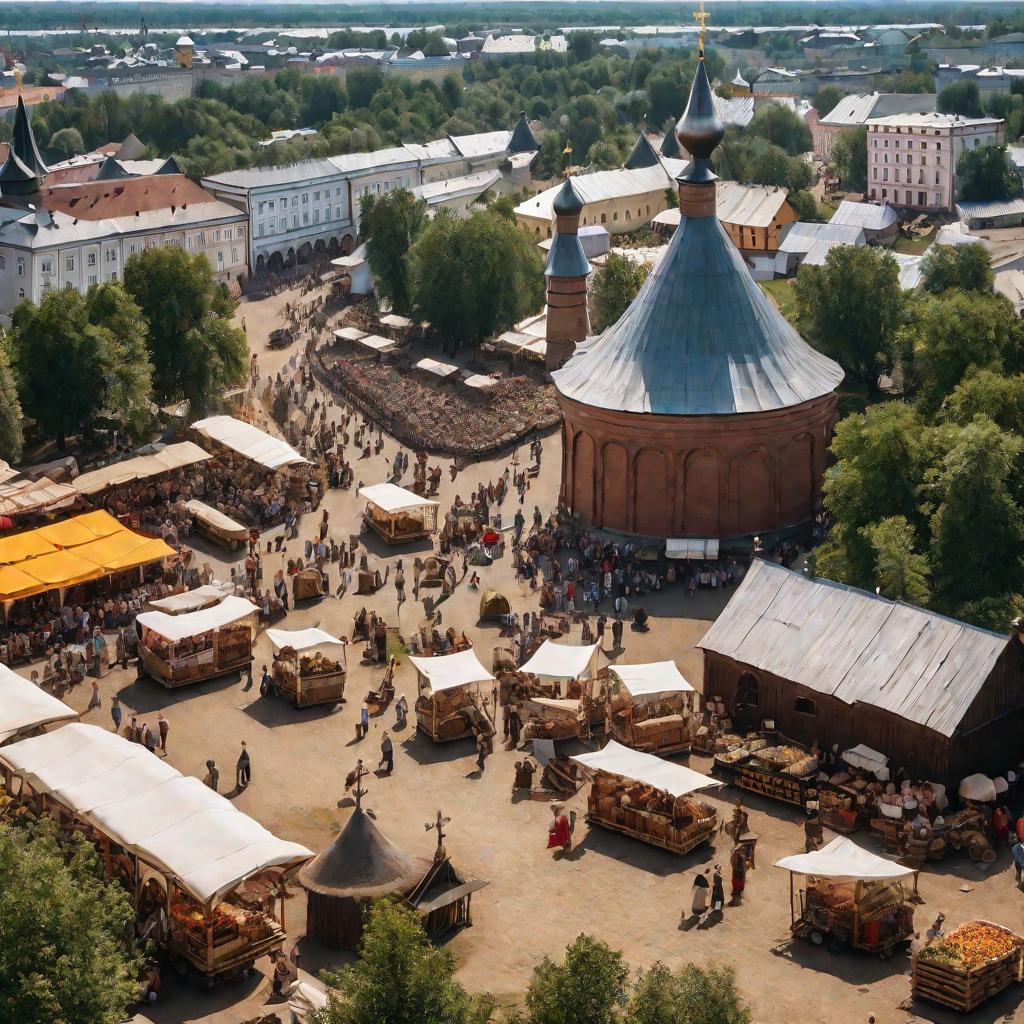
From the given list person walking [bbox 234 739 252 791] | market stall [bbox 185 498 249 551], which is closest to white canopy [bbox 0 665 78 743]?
person walking [bbox 234 739 252 791]

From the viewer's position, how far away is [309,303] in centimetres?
9312

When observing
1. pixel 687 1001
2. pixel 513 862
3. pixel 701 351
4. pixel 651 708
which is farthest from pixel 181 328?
pixel 687 1001

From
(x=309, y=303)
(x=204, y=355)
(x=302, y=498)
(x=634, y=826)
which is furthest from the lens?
(x=309, y=303)

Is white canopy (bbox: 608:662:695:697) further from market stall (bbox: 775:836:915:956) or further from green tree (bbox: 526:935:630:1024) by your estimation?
green tree (bbox: 526:935:630:1024)

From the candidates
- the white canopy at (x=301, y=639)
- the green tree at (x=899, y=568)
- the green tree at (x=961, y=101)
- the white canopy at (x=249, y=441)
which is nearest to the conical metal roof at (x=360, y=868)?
the white canopy at (x=301, y=639)

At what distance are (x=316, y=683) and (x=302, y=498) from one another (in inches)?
614

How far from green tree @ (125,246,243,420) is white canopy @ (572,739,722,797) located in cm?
3210

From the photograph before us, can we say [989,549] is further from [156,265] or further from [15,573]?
[156,265]

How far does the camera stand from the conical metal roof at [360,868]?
3177cm

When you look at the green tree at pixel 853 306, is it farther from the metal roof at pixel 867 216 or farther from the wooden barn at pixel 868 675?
the metal roof at pixel 867 216

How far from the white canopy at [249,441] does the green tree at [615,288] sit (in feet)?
61.6

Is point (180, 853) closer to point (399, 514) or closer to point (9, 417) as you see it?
point (399, 514)

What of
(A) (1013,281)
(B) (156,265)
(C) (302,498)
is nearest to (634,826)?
(C) (302,498)

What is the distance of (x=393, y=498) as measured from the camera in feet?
178
